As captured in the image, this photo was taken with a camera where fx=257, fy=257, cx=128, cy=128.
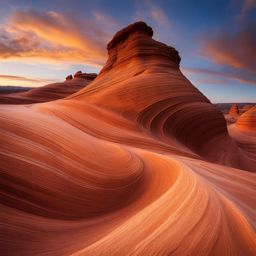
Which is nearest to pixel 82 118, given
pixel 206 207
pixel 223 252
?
pixel 206 207

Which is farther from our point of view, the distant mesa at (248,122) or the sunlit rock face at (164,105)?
the distant mesa at (248,122)

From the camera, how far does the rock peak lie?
41.2 feet

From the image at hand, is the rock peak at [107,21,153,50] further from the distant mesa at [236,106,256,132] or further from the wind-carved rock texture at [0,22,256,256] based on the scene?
the distant mesa at [236,106,256,132]

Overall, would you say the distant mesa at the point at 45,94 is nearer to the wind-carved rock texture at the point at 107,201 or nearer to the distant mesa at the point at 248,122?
the distant mesa at the point at 248,122

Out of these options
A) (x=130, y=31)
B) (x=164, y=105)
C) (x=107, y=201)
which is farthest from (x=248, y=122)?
(x=107, y=201)

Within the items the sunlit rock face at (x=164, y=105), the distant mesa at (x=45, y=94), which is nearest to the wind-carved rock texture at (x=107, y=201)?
the sunlit rock face at (x=164, y=105)

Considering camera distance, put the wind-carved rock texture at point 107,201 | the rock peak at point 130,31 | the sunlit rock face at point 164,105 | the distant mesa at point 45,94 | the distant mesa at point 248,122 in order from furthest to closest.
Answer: the distant mesa at point 45,94
the distant mesa at point 248,122
the rock peak at point 130,31
the sunlit rock face at point 164,105
the wind-carved rock texture at point 107,201

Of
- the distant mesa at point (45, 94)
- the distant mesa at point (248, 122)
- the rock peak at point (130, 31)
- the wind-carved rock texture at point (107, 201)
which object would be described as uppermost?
the distant mesa at point (45, 94)

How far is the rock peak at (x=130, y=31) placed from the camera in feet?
41.2

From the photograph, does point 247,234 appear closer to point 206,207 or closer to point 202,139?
point 206,207

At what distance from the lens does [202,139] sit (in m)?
8.59

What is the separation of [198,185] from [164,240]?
2.81 ft

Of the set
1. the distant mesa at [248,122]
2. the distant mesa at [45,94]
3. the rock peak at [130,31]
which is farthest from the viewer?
the distant mesa at [45,94]

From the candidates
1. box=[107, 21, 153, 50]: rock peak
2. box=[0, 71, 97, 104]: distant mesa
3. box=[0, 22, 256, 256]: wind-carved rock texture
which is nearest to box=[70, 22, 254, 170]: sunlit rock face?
box=[107, 21, 153, 50]: rock peak
